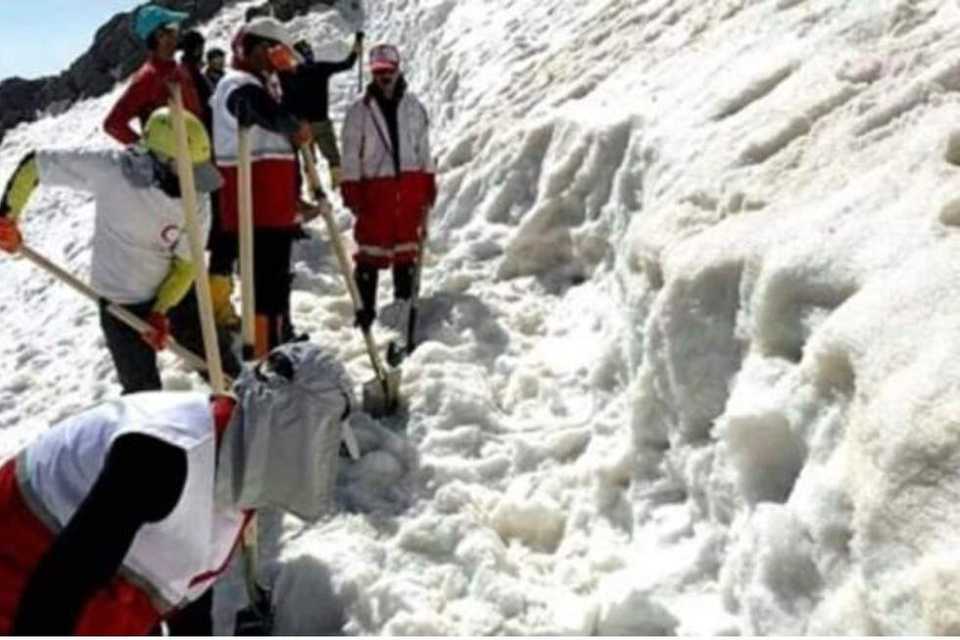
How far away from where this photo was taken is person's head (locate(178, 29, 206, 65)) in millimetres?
10164

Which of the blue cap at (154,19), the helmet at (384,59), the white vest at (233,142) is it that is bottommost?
the white vest at (233,142)

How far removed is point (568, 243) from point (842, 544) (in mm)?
4584

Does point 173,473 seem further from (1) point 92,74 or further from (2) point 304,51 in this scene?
(1) point 92,74

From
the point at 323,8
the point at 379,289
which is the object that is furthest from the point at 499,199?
the point at 323,8

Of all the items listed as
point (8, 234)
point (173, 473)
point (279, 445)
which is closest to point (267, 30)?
point (8, 234)

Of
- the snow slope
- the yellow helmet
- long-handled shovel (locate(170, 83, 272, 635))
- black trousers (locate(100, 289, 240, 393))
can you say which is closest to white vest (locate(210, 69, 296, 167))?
black trousers (locate(100, 289, 240, 393))

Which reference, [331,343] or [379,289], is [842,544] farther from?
[379,289]

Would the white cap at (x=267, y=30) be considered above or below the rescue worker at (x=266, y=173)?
above

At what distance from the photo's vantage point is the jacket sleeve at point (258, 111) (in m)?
6.37

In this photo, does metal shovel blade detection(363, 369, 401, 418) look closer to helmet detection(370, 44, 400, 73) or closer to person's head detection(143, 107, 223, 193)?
person's head detection(143, 107, 223, 193)

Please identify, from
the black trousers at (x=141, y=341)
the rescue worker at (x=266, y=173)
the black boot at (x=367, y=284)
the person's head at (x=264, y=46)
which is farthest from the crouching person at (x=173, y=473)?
the black boot at (x=367, y=284)

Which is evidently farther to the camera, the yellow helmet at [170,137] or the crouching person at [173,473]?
the yellow helmet at [170,137]

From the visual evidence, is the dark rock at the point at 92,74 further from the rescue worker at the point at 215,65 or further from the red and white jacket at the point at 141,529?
the red and white jacket at the point at 141,529

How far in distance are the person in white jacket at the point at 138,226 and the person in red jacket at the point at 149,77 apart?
37.3 inches
